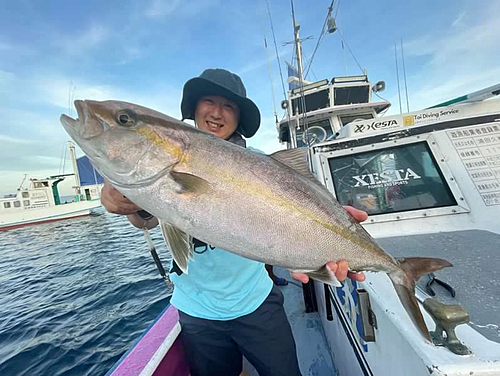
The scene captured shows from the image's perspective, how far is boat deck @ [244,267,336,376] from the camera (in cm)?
302

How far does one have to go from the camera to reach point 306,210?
1564 millimetres

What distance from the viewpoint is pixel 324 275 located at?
155 centimetres

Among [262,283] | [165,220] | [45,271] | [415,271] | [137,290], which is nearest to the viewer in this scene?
[165,220]

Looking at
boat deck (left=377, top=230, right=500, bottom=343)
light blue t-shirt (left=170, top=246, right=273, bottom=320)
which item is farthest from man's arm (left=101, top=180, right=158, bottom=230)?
boat deck (left=377, top=230, right=500, bottom=343)

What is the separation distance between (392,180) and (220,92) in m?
2.47

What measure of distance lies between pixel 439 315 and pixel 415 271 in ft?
2.06

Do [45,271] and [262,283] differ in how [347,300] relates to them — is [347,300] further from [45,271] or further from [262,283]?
[45,271]

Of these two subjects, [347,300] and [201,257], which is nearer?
[201,257]

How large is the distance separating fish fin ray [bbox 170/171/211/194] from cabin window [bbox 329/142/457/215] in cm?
246

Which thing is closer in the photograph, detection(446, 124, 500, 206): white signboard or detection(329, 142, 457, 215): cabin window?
detection(446, 124, 500, 206): white signboard

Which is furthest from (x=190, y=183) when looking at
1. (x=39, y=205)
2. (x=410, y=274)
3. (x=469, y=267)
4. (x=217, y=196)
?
(x=39, y=205)

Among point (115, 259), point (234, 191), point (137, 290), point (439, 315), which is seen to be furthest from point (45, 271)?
point (439, 315)

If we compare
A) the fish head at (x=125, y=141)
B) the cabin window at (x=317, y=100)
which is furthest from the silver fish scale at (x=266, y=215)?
the cabin window at (x=317, y=100)

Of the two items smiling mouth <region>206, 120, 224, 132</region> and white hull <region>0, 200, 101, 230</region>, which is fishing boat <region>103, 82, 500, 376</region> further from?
white hull <region>0, 200, 101, 230</region>
